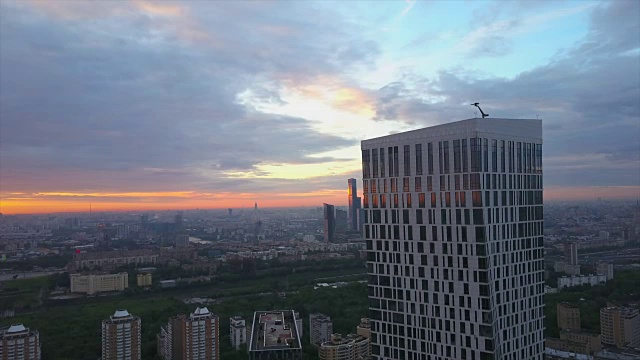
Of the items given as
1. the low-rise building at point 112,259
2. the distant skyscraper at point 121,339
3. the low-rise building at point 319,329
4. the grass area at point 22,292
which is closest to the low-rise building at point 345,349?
the low-rise building at point 319,329

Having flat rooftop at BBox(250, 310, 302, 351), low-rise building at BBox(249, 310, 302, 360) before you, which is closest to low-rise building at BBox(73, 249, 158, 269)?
flat rooftop at BBox(250, 310, 302, 351)

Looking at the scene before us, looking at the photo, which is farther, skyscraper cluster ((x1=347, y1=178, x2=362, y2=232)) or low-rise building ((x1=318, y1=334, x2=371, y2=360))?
skyscraper cluster ((x1=347, y1=178, x2=362, y2=232))

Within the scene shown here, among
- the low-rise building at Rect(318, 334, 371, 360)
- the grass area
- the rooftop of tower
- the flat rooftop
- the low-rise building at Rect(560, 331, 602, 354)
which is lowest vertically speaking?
the low-rise building at Rect(560, 331, 602, 354)

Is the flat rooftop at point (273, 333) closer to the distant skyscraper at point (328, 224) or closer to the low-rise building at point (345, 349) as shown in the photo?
the low-rise building at point (345, 349)

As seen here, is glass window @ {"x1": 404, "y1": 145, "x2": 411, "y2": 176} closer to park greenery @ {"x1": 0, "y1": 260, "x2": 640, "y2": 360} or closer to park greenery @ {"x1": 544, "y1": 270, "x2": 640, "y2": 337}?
park greenery @ {"x1": 0, "y1": 260, "x2": 640, "y2": 360}

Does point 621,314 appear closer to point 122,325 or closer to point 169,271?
point 122,325

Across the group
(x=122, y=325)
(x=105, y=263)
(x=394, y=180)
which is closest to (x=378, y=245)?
(x=394, y=180)

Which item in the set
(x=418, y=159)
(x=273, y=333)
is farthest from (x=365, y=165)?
(x=273, y=333)
